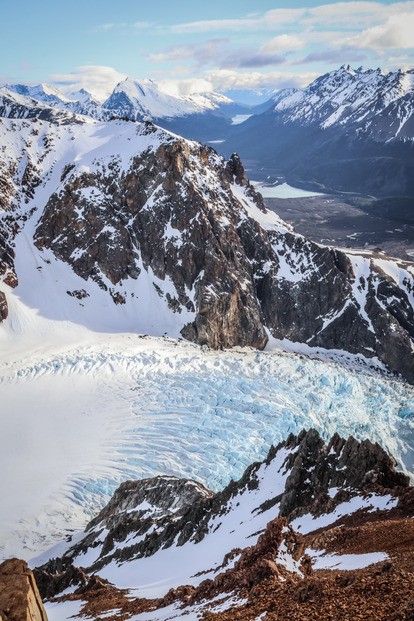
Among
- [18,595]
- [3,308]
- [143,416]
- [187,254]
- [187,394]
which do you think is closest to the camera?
[18,595]

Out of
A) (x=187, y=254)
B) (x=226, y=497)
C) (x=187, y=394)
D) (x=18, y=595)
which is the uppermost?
(x=187, y=254)

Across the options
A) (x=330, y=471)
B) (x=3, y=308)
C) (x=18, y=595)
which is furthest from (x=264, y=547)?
(x=3, y=308)

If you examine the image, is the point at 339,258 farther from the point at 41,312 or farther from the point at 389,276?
the point at 41,312

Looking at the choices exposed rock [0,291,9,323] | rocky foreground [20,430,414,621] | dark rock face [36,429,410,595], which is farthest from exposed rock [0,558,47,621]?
exposed rock [0,291,9,323]

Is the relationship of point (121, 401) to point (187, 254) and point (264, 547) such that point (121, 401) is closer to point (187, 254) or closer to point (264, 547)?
point (187, 254)

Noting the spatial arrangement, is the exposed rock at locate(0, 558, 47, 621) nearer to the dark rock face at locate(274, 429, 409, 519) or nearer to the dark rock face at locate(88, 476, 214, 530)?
the dark rock face at locate(274, 429, 409, 519)

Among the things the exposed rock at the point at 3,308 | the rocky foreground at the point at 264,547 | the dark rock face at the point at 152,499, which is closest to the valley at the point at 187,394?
the rocky foreground at the point at 264,547

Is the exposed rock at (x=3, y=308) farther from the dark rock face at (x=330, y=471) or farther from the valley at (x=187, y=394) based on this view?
the dark rock face at (x=330, y=471)
